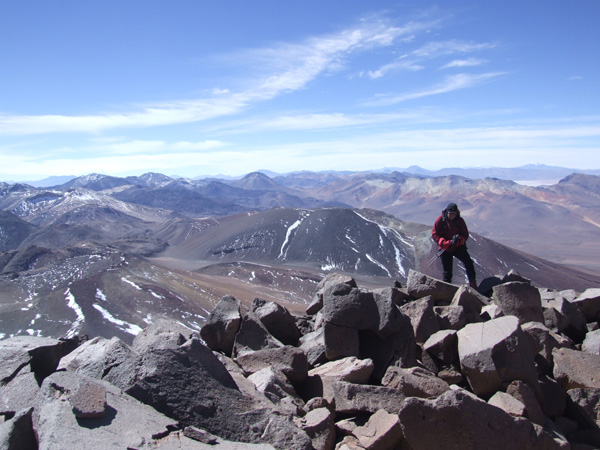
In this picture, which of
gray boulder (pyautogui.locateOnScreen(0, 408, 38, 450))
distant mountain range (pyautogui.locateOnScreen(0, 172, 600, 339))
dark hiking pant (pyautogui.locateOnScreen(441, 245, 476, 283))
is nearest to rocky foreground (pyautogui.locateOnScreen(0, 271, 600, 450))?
gray boulder (pyautogui.locateOnScreen(0, 408, 38, 450))

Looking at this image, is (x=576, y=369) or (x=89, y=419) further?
(x=576, y=369)

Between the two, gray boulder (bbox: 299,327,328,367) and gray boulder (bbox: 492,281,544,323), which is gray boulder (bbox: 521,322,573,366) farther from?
gray boulder (bbox: 299,327,328,367)

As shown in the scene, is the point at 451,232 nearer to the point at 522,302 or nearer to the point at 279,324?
the point at 522,302

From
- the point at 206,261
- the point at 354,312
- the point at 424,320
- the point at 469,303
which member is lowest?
the point at 206,261

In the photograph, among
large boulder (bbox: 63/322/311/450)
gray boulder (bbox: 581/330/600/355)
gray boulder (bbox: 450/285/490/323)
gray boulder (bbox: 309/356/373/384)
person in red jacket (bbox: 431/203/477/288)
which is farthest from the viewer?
person in red jacket (bbox: 431/203/477/288)

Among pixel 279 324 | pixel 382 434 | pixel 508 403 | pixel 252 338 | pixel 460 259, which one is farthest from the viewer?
pixel 460 259

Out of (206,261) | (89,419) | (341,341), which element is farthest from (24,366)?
(206,261)

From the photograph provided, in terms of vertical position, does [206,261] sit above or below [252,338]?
below

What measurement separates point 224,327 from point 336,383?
3089 mm

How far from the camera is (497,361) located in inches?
227

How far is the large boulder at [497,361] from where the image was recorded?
577 centimetres

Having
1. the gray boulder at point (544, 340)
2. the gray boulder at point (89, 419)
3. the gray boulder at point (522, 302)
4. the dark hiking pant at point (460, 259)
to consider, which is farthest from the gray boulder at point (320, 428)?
the dark hiking pant at point (460, 259)

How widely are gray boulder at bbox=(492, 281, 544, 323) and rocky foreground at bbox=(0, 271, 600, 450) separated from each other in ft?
0.07

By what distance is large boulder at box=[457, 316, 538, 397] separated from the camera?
18.9ft
